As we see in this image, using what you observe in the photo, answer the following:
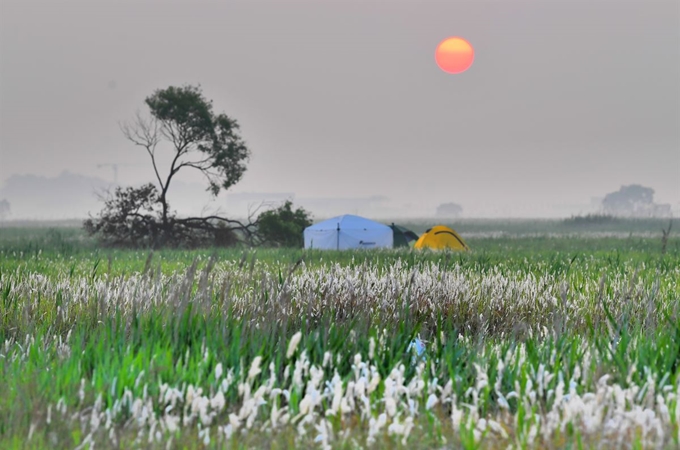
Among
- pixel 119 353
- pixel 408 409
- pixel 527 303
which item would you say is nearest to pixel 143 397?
pixel 119 353

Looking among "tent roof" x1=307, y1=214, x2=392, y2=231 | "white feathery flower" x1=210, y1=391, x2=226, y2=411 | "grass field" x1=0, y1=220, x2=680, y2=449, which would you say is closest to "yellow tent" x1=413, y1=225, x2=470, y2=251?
"tent roof" x1=307, y1=214, x2=392, y2=231

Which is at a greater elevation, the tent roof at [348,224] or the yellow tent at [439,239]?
the tent roof at [348,224]

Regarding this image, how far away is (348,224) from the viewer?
2605 cm

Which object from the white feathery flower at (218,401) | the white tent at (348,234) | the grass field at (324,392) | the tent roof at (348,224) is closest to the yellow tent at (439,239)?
the white tent at (348,234)

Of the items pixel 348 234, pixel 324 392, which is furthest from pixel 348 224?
pixel 324 392

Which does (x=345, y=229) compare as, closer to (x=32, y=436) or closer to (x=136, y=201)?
(x=136, y=201)

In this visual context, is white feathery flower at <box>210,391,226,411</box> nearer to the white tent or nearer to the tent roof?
the white tent

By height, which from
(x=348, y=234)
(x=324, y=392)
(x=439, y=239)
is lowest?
(x=324, y=392)

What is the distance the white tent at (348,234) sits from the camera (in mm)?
25531

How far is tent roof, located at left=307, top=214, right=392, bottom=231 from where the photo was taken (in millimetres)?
25906

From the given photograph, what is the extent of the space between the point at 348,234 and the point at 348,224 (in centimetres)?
61

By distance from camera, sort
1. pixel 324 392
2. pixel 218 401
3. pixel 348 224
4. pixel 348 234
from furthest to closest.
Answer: pixel 348 224, pixel 348 234, pixel 324 392, pixel 218 401

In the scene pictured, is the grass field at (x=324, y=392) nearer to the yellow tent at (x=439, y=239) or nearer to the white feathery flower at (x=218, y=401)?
the white feathery flower at (x=218, y=401)

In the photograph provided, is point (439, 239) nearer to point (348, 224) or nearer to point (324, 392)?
point (348, 224)
